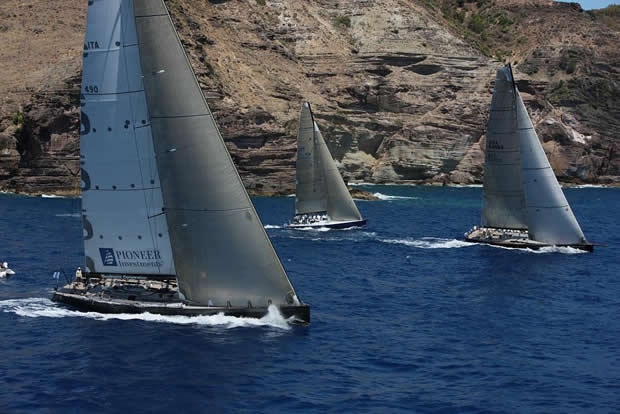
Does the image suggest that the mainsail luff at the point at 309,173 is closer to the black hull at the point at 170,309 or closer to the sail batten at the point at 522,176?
the sail batten at the point at 522,176

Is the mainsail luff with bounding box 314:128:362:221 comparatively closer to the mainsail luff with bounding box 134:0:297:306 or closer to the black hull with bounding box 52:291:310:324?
the black hull with bounding box 52:291:310:324

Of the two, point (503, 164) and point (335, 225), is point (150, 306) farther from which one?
point (335, 225)

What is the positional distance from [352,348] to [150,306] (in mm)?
7713

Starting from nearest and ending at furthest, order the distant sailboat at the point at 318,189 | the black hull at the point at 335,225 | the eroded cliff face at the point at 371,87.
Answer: the distant sailboat at the point at 318,189
the black hull at the point at 335,225
the eroded cliff face at the point at 371,87

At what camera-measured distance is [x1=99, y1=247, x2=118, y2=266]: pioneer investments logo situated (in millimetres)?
35625

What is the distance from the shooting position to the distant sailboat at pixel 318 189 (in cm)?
7712

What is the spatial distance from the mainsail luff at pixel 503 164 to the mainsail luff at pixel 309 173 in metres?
17.6

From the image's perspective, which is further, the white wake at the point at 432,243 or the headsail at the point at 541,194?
the white wake at the point at 432,243

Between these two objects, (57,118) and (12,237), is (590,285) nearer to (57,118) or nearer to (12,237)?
(12,237)

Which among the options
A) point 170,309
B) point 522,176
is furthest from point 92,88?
point 522,176

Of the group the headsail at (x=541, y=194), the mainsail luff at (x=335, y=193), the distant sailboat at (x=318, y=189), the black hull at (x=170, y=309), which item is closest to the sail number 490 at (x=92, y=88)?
the black hull at (x=170, y=309)

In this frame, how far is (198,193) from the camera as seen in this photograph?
1312 inches

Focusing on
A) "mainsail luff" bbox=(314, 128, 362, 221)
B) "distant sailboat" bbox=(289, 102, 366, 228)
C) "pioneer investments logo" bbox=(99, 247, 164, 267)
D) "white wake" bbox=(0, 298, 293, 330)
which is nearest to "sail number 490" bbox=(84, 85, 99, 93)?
"pioneer investments logo" bbox=(99, 247, 164, 267)

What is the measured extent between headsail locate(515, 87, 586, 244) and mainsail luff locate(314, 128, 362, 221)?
20499mm
